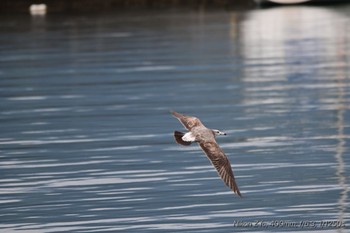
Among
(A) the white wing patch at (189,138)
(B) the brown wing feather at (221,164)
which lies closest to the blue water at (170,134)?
(B) the brown wing feather at (221,164)

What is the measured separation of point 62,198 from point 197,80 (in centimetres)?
1414

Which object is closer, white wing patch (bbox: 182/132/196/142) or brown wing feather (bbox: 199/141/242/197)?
brown wing feather (bbox: 199/141/242/197)

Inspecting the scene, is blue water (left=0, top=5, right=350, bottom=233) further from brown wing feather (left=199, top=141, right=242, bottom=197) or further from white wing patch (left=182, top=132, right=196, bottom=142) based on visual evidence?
white wing patch (left=182, top=132, right=196, bottom=142)

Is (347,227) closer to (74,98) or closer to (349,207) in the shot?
(349,207)

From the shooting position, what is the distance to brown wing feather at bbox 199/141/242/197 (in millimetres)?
12648

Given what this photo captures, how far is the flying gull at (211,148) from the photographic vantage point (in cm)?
1270

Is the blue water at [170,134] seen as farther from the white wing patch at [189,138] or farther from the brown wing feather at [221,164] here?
the white wing patch at [189,138]

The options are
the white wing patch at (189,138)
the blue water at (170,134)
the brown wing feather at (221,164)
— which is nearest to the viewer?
the brown wing feather at (221,164)

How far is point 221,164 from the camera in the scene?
506 inches

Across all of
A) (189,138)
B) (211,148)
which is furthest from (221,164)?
(189,138)

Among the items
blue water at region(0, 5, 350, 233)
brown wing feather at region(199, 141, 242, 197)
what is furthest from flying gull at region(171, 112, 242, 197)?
blue water at region(0, 5, 350, 233)

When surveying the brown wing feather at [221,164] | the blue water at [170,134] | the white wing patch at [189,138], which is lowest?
the blue water at [170,134]

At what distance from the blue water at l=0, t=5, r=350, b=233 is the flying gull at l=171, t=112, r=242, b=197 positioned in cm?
51

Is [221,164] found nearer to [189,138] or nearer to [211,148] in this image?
[211,148]
